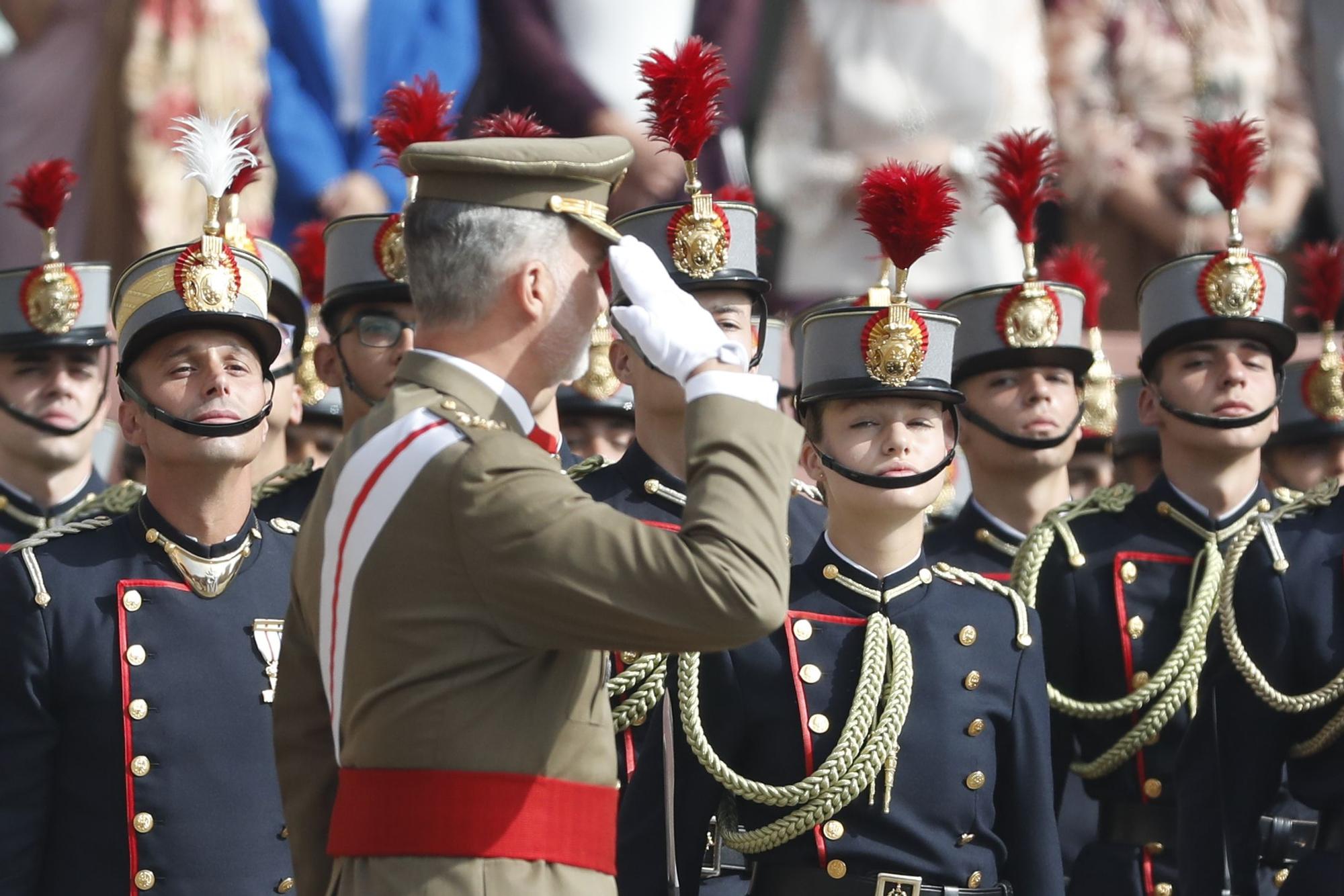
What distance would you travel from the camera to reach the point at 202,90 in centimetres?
922

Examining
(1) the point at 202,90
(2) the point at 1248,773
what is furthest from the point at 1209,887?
(1) the point at 202,90

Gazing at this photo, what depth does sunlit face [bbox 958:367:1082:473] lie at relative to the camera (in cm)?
607

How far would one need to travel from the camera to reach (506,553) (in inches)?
112

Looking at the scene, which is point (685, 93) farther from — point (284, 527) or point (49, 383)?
point (49, 383)

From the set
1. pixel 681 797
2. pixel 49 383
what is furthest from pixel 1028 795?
pixel 49 383

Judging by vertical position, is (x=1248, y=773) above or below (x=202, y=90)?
below

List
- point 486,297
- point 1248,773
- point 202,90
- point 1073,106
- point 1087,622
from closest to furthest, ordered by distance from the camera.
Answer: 1. point 486,297
2. point 1248,773
3. point 1087,622
4. point 202,90
5. point 1073,106

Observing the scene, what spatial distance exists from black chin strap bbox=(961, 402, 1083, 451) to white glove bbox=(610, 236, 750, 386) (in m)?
3.07

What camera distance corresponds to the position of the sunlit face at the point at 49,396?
608 cm

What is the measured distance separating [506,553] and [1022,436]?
3.46m

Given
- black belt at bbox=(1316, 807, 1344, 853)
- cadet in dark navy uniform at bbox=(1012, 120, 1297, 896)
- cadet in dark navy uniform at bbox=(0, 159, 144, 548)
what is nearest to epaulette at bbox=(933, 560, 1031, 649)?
black belt at bbox=(1316, 807, 1344, 853)

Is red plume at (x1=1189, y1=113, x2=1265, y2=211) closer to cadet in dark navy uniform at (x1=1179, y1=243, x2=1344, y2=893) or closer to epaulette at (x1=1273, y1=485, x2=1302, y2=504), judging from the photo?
epaulette at (x1=1273, y1=485, x2=1302, y2=504)

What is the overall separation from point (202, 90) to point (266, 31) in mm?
578

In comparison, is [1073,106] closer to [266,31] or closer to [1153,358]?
[266,31]
